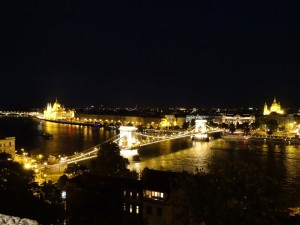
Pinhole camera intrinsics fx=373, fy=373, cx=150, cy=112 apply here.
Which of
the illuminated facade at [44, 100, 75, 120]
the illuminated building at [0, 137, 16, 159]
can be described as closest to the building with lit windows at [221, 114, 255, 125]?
the illuminated facade at [44, 100, 75, 120]

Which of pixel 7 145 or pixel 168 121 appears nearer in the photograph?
pixel 7 145

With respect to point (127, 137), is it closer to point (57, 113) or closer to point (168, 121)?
point (168, 121)

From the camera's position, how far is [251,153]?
17.3m

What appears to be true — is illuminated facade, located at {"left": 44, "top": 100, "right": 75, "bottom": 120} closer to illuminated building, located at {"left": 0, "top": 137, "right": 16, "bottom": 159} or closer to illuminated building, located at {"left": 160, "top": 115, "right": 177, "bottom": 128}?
illuminated building, located at {"left": 160, "top": 115, "right": 177, "bottom": 128}

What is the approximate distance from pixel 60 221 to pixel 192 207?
137cm

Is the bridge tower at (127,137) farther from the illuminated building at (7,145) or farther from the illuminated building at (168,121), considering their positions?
the illuminated building at (168,121)

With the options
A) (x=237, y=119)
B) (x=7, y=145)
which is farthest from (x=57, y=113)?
(x=7, y=145)

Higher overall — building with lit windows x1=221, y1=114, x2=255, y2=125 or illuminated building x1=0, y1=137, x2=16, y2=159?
building with lit windows x1=221, y1=114, x2=255, y2=125

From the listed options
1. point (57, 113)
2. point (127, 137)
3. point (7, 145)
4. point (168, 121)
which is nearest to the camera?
point (7, 145)

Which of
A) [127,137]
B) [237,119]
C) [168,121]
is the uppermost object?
[237,119]

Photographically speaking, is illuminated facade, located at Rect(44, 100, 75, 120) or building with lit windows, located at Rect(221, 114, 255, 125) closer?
building with lit windows, located at Rect(221, 114, 255, 125)

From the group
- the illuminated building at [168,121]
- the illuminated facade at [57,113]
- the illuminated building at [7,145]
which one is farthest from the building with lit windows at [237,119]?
the illuminated building at [7,145]

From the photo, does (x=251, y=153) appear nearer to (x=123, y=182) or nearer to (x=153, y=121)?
(x=123, y=182)

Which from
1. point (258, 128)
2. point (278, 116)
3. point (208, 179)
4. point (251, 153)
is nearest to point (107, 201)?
point (208, 179)
